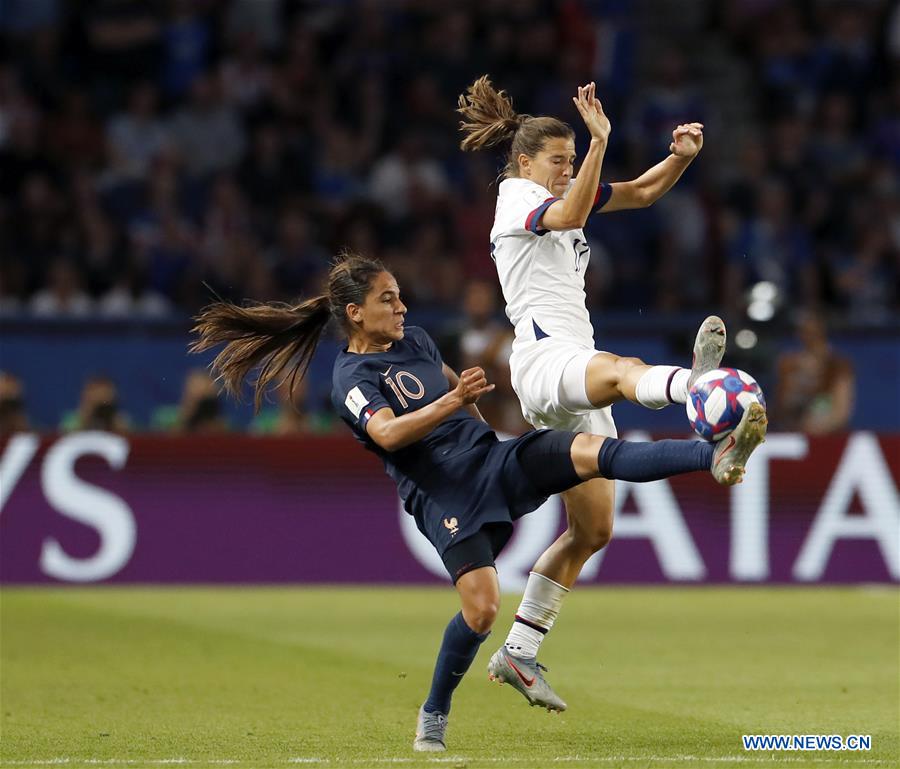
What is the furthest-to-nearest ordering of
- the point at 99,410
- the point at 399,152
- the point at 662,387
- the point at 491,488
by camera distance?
the point at 399,152 → the point at 99,410 → the point at 491,488 → the point at 662,387

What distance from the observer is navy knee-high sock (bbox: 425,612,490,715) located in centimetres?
675

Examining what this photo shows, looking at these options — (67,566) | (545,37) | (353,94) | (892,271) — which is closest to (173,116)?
(353,94)

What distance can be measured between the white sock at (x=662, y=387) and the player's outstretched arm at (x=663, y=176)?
1.12m

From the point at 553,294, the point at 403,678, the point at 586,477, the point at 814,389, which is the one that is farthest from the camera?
the point at 814,389

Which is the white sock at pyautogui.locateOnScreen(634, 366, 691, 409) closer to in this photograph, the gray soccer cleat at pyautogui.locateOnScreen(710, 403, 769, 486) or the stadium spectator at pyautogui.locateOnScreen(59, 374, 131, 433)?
the gray soccer cleat at pyautogui.locateOnScreen(710, 403, 769, 486)

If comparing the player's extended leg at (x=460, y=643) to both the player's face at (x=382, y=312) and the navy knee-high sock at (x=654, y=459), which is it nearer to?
the navy knee-high sock at (x=654, y=459)

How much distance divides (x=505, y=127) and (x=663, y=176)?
0.76 m

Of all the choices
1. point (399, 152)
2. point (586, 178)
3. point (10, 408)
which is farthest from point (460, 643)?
point (399, 152)

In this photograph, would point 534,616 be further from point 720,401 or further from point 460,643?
point 720,401

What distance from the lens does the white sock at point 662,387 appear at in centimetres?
639

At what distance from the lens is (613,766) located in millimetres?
6230

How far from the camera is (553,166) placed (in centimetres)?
738

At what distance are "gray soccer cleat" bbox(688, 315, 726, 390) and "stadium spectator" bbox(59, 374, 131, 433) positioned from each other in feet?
24.6

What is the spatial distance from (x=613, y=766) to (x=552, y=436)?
132 cm
